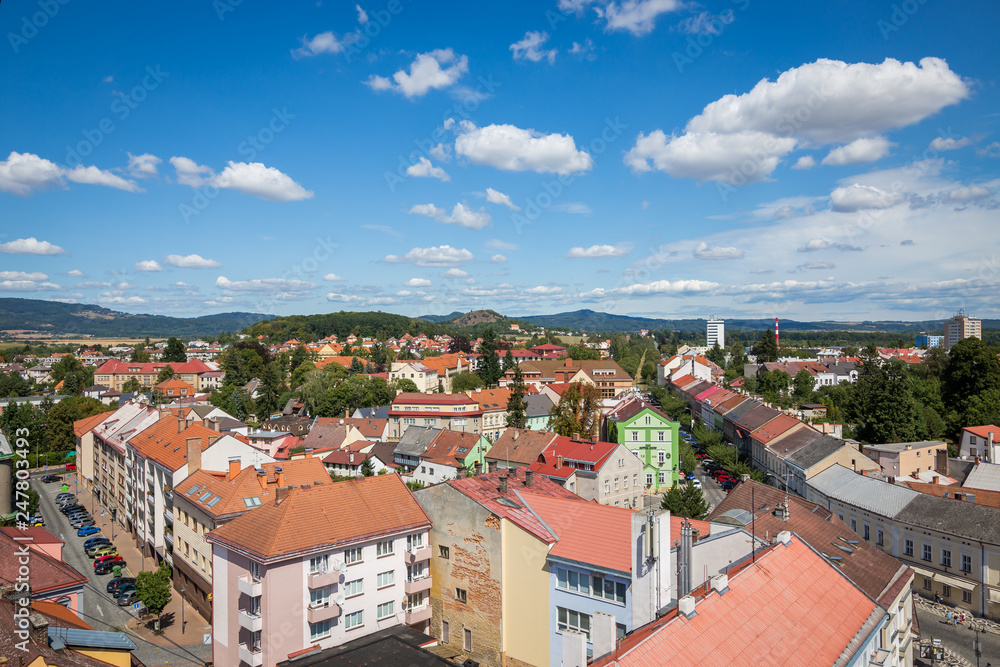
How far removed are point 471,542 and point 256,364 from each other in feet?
325

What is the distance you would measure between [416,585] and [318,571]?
3946mm

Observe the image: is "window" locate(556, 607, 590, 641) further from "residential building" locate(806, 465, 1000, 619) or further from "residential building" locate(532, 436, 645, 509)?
"residential building" locate(806, 465, 1000, 619)

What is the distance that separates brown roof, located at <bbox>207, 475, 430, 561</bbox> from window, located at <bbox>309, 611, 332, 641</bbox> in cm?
276

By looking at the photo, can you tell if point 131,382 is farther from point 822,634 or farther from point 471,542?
point 822,634

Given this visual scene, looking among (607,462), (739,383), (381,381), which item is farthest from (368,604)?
(739,383)

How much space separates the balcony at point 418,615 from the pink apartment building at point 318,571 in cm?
3

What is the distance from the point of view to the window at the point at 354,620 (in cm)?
2144

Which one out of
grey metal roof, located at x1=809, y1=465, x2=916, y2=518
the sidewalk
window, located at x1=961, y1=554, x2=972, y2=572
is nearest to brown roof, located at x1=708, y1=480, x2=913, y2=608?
window, located at x1=961, y1=554, x2=972, y2=572

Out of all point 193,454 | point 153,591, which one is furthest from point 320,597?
point 193,454

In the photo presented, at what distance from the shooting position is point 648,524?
1485 cm

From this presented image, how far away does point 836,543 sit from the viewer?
1983 centimetres

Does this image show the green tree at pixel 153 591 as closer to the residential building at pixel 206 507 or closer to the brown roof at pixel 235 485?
the residential building at pixel 206 507

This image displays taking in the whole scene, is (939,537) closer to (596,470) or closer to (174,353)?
(596,470)

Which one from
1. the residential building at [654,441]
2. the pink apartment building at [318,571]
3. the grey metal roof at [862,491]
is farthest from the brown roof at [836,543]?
the residential building at [654,441]
